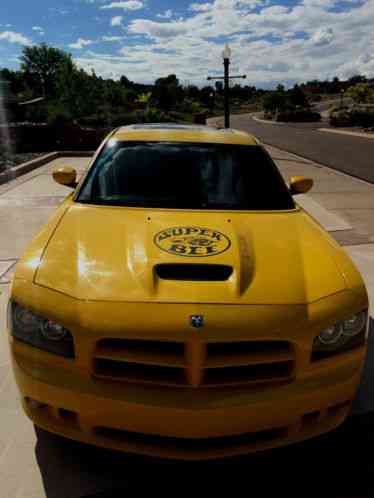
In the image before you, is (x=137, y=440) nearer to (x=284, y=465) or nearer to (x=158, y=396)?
(x=158, y=396)

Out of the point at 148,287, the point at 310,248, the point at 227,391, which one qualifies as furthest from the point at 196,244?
the point at 227,391

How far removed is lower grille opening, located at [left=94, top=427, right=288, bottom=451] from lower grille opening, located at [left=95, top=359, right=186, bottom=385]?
30cm

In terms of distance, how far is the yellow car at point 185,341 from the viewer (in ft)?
6.52

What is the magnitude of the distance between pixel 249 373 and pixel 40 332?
0.99 meters

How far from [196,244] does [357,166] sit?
44.9 ft

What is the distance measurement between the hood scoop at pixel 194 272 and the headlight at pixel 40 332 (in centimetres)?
55

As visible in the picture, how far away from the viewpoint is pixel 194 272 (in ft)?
7.61

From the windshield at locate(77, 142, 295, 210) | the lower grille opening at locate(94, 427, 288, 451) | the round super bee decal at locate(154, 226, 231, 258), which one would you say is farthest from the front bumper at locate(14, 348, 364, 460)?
the windshield at locate(77, 142, 295, 210)

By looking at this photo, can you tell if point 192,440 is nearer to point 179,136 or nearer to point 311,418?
point 311,418

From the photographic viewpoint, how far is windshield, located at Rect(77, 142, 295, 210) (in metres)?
3.27

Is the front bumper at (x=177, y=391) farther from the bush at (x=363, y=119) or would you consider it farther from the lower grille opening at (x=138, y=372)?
the bush at (x=363, y=119)

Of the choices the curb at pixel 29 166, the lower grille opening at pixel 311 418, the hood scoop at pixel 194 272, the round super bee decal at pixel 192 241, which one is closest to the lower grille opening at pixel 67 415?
the hood scoop at pixel 194 272

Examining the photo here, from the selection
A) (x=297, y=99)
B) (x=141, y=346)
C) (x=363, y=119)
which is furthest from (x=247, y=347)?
(x=297, y=99)

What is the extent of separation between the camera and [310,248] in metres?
2.71
